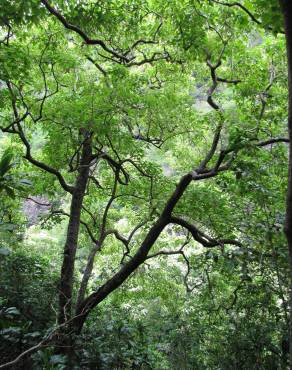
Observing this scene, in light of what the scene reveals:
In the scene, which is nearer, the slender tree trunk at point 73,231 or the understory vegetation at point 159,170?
the understory vegetation at point 159,170

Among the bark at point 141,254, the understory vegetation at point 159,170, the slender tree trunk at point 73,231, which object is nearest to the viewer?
the understory vegetation at point 159,170

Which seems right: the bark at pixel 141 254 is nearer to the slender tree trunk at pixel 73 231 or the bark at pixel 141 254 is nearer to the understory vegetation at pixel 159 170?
the understory vegetation at pixel 159 170

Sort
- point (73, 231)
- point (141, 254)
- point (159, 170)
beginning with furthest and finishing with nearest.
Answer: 1. point (159, 170)
2. point (73, 231)
3. point (141, 254)

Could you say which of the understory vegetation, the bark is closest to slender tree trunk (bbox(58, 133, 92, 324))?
the understory vegetation

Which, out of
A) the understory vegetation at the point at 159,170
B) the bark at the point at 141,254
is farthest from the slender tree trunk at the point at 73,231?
the bark at the point at 141,254

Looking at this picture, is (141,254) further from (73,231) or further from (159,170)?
(159,170)

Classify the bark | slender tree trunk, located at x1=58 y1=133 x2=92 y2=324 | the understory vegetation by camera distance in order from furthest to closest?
slender tree trunk, located at x1=58 y1=133 x2=92 y2=324
the bark
the understory vegetation

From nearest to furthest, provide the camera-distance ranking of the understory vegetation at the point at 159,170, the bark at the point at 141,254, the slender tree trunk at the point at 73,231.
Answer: the understory vegetation at the point at 159,170 < the bark at the point at 141,254 < the slender tree trunk at the point at 73,231

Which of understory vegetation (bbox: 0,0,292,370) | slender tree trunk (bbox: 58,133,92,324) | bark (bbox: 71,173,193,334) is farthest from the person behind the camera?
slender tree trunk (bbox: 58,133,92,324)

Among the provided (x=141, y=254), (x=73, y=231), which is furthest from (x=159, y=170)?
(x=141, y=254)

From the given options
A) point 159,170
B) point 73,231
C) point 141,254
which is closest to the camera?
point 141,254

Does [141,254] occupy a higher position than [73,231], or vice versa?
[73,231]

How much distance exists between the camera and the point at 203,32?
193 inches

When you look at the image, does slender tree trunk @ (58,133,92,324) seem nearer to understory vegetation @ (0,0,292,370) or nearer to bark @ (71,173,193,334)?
understory vegetation @ (0,0,292,370)
